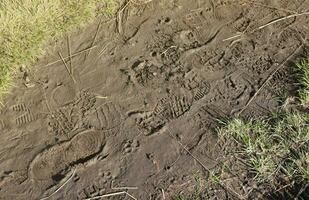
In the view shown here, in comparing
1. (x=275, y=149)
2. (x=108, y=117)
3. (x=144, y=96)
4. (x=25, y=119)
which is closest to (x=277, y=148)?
(x=275, y=149)

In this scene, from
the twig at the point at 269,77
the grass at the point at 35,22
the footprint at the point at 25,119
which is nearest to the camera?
the twig at the point at 269,77

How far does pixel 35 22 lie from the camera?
4098 mm

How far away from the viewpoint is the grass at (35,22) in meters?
3.98

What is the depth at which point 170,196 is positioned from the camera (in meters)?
3.29

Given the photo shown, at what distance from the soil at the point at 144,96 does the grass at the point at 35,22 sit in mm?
95

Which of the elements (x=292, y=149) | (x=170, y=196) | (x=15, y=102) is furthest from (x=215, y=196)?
(x=15, y=102)

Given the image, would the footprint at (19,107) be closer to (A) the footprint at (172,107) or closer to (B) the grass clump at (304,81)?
(A) the footprint at (172,107)

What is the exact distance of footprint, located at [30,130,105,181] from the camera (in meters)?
3.49

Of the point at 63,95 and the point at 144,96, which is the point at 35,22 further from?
the point at 144,96

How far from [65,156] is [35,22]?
1211 mm

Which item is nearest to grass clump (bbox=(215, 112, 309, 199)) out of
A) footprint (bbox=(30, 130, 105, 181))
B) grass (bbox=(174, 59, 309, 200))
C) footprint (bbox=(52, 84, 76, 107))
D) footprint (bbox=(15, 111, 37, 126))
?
grass (bbox=(174, 59, 309, 200))

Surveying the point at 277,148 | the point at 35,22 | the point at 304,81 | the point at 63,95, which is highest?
the point at 35,22

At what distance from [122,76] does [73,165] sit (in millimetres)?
782

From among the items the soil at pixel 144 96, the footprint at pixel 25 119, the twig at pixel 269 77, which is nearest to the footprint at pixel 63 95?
the soil at pixel 144 96
